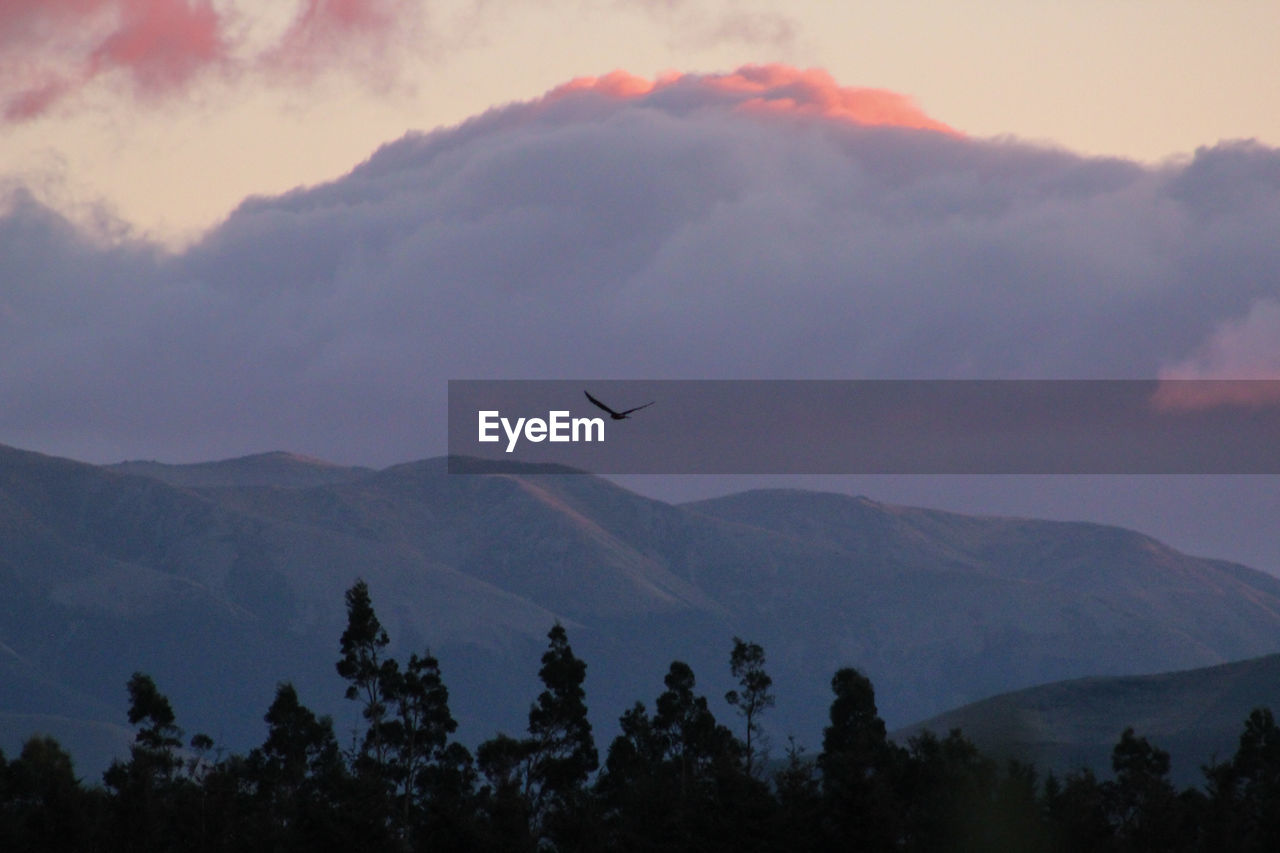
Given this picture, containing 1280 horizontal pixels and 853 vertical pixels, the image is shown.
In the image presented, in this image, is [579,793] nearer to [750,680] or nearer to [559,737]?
[559,737]

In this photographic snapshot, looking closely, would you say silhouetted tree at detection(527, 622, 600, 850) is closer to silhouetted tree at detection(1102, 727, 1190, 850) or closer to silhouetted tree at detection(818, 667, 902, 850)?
silhouetted tree at detection(818, 667, 902, 850)

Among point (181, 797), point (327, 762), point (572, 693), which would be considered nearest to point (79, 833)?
point (181, 797)

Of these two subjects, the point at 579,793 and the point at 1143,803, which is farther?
the point at 1143,803

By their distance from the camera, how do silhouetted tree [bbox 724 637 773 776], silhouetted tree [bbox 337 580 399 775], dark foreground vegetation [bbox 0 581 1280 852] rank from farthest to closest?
silhouetted tree [bbox 724 637 773 776]
silhouetted tree [bbox 337 580 399 775]
dark foreground vegetation [bbox 0 581 1280 852]

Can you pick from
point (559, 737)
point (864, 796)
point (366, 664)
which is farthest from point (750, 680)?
point (864, 796)

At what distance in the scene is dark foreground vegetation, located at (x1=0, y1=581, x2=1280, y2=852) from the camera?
378 ft

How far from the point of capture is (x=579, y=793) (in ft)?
438

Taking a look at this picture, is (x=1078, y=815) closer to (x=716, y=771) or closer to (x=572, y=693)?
(x=716, y=771)

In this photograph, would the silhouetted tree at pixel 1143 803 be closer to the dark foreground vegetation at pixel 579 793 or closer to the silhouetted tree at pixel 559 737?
the dark foreground vegetation at pixel 579 793

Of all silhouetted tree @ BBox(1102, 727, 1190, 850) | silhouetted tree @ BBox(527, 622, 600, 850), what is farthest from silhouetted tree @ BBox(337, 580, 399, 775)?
silhouetted tree @ BBox(1102, 727, 1190, 850)

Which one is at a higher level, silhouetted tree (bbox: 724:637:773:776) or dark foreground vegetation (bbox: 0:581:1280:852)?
silhouetted tree (bbox: 724:637:773:776)

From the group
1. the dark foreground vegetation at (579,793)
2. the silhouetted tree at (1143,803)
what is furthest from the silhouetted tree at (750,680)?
→ the silhouetted tree at (1143,803)

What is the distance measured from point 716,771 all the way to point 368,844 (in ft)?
76.7

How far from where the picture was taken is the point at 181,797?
136625mm
